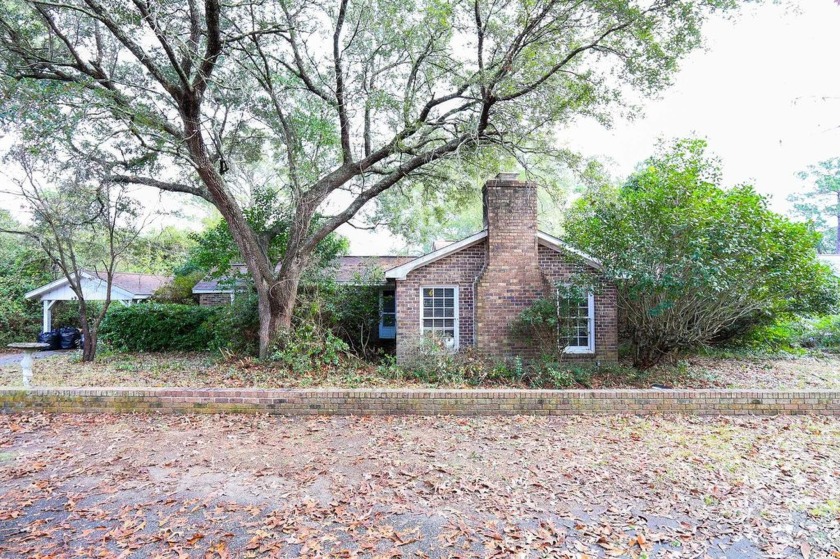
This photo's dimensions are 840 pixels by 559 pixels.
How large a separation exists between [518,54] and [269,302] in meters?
7.32

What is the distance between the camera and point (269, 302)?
10.5 m

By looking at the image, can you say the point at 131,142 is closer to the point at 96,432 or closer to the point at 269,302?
the point at 269,302

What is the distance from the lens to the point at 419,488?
4598 mm

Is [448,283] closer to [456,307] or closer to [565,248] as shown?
[456,307]

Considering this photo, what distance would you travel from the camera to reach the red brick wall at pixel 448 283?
10.6 meters

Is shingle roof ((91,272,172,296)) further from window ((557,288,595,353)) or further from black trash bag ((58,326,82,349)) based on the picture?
window ((557,288,595,353))

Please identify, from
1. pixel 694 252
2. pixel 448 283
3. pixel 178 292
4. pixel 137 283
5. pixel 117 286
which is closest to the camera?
pixel 694 252

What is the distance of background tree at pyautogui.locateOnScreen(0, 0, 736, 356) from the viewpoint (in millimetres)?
8148

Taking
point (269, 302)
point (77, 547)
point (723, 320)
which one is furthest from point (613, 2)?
point (77, 547)

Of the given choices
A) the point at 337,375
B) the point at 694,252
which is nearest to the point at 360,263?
the point at 337,375

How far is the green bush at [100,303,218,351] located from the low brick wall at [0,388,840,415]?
292 inches

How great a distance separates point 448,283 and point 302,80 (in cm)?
593

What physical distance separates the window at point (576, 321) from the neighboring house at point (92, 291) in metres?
15.8

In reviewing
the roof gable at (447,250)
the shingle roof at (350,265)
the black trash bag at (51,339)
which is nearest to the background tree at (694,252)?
the roof gable at (447,250)
